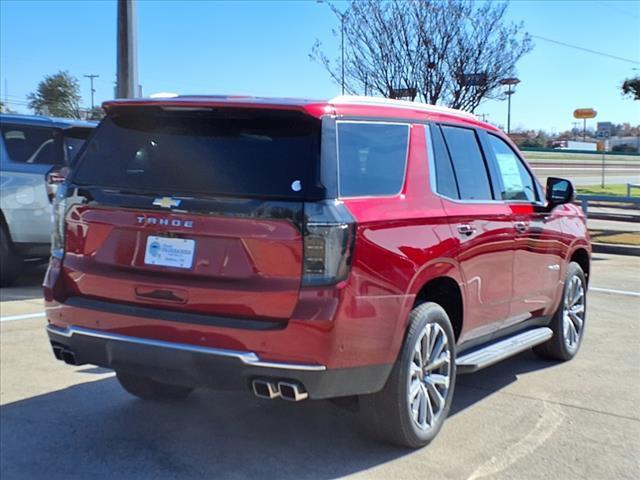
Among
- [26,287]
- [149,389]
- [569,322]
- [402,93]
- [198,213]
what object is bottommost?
[149,389]

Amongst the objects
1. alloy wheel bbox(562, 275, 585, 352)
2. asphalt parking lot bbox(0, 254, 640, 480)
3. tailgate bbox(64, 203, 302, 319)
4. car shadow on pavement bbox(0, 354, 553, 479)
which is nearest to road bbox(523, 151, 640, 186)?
alloy wheel bbox(562, 275, 585, 352)

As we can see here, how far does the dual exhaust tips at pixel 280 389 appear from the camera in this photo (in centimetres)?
350

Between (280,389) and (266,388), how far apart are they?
0.07 m

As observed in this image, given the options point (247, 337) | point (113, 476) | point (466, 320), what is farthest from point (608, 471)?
point (113, 476)

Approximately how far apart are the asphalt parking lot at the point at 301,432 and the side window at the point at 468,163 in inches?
57.7

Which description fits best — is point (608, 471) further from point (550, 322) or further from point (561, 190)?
point (561, 190)

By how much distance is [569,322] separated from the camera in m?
6.25

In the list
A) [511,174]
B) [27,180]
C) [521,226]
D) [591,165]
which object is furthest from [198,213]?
[591,165]

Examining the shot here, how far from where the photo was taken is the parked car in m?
8.76

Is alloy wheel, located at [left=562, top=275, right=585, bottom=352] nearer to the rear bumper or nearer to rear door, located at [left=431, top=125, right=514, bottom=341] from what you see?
rear door, located at [left=431, top=125, right=514, bottom=341]

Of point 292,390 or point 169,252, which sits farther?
point 169,252

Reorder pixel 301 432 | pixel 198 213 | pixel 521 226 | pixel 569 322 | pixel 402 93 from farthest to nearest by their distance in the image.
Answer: pixel 402 93 → pixel 569 322 → pixel 521 226 → pixel 301 432 → pixel 198 213

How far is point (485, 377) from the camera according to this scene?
5.71 metres

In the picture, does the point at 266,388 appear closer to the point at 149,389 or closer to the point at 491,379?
the point at 149,389
